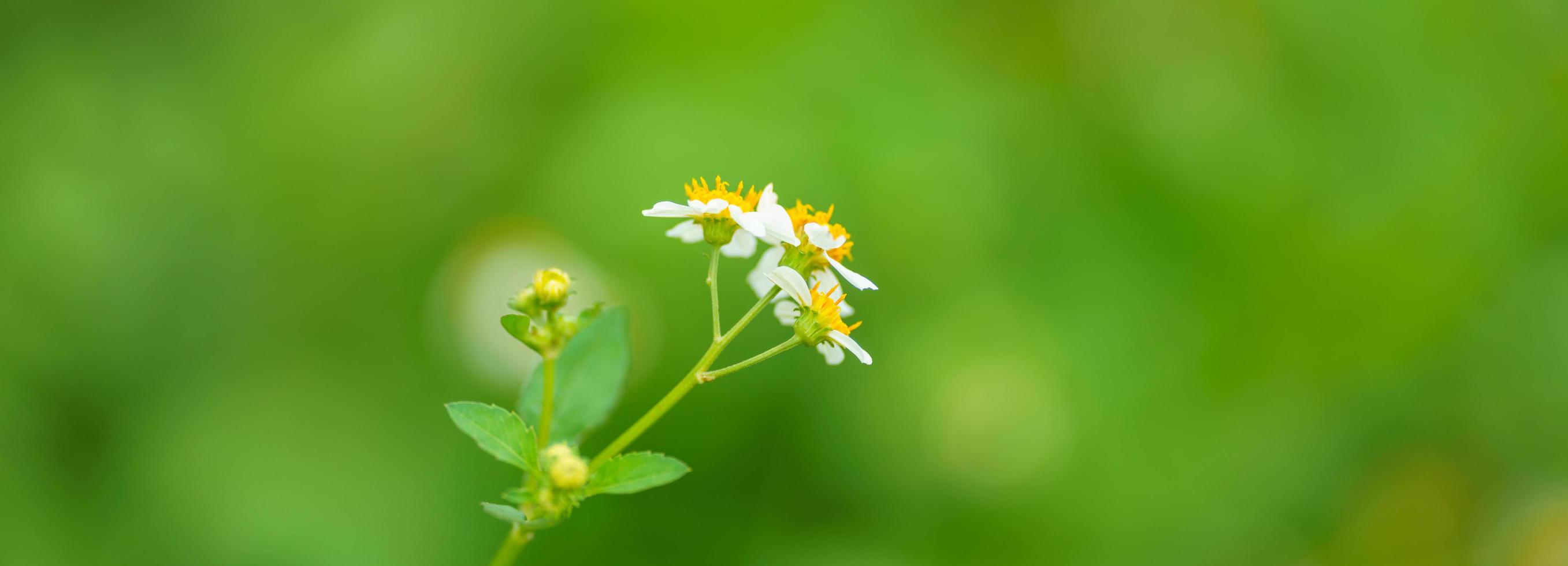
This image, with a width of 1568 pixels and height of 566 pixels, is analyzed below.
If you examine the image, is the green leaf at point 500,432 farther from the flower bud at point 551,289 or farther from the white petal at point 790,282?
the white petal at point 790,282

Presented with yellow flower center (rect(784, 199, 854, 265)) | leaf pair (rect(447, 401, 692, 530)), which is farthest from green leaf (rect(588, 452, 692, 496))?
yellow flower center (rect(784, 199, 854, 265))

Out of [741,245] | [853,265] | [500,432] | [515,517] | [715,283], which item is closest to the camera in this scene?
[515,517]

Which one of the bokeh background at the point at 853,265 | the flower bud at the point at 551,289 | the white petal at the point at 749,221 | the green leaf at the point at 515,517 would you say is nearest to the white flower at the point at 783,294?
the white petal at the point at 749,221

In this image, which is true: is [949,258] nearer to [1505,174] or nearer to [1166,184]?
[1166,184]

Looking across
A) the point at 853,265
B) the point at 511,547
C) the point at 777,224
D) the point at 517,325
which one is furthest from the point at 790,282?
the point at 853,265

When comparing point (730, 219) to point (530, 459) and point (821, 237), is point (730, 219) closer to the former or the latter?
point (821, 237)

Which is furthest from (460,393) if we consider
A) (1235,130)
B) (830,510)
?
(1235,130)
